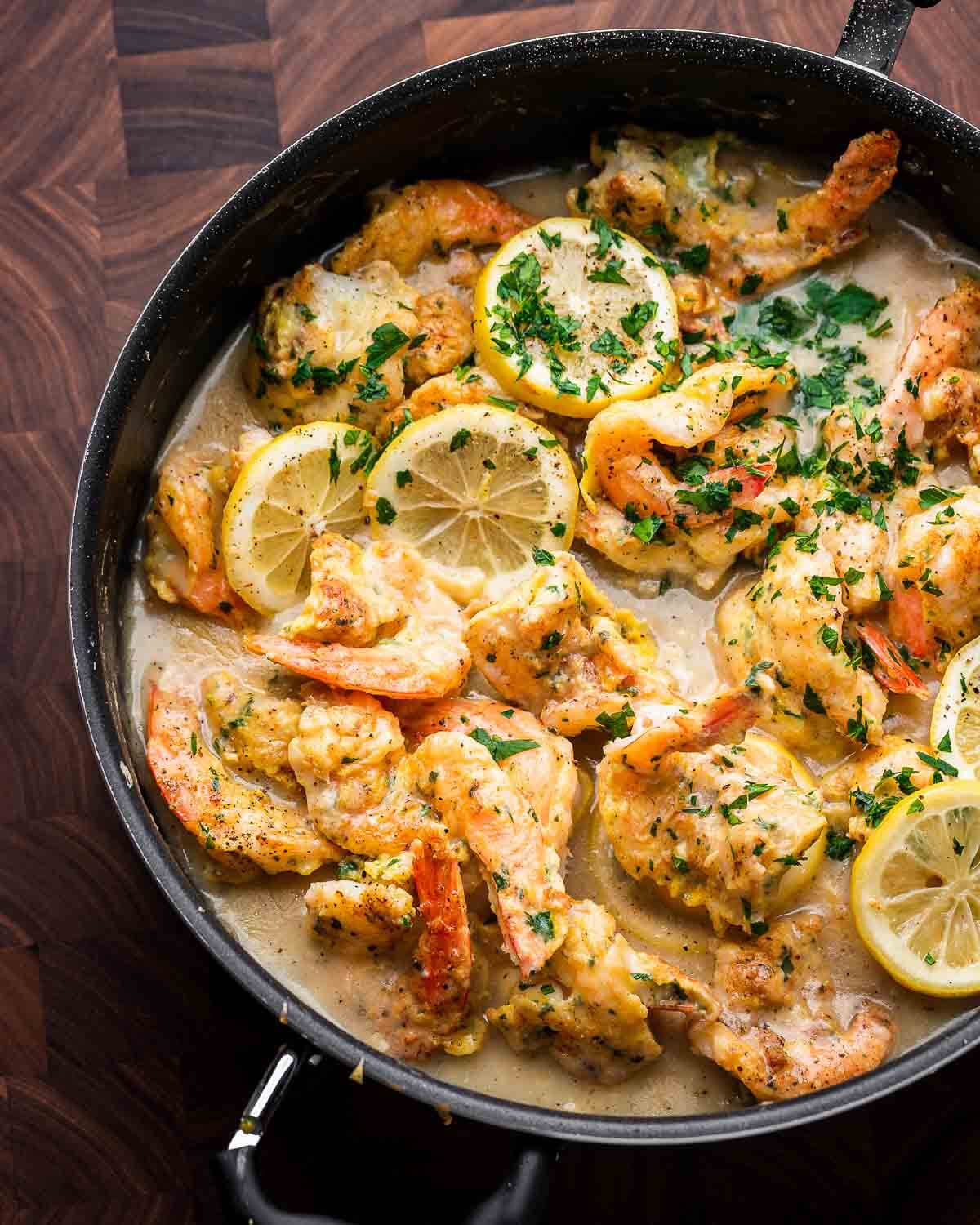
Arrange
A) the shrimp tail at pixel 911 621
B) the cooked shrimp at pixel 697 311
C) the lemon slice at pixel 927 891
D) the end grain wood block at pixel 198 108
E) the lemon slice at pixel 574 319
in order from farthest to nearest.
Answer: the end grain wood block at pixel 198 108 → the cooked shrimp at pixel 697 311 → the lemon slice at pixel 574 319 → the shrimp tail at pixel 911 621 → the lemon slice at pixel 927 891

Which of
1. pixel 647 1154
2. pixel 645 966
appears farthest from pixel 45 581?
pixel 647 1154

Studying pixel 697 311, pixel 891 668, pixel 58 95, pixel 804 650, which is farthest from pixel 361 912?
pixel 58 95

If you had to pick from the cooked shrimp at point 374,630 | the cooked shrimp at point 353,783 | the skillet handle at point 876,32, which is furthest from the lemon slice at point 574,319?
the cooked shrimp at point 353,783

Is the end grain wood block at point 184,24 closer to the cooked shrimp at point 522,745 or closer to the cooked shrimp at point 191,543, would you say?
the cooked shrimp at point 191,543

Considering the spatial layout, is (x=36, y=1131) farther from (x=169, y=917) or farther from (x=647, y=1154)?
(x=647, y=1154)

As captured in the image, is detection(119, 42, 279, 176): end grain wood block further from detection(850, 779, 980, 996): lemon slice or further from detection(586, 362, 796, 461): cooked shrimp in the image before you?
detection(850, 779, 980, 996): lemon slice

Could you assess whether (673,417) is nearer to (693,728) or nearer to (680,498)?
(680,498)
